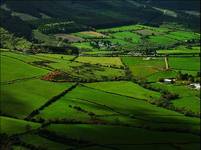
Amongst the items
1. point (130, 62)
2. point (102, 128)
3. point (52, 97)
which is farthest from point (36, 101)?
point (130, 62)

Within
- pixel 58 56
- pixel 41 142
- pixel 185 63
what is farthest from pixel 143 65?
pixel 41 142

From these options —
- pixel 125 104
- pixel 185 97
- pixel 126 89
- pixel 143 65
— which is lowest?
pixel 125 104

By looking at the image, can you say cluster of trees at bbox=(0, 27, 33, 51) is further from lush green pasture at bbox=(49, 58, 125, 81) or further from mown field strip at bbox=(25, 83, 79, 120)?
mown field strip at bbox=(25, 83, 79, 120)

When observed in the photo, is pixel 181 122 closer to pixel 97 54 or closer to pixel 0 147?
pixel 0 147

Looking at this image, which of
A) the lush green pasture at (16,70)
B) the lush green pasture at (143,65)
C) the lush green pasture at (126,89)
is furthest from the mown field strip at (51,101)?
the lush green pasture at (143,65)

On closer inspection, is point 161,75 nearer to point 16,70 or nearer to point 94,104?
point 16,70

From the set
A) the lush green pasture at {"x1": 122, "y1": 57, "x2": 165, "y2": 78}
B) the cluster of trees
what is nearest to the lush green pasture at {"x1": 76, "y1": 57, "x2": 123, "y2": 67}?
the lush green pasture at {"x1": 122, "y1": 57, "x2": 165, "y2": 78}

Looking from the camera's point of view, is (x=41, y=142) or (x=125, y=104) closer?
(x=41, y=142)
